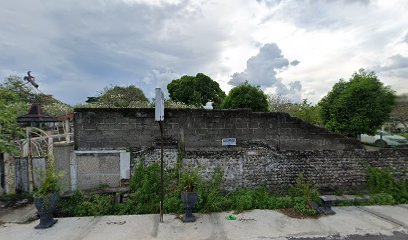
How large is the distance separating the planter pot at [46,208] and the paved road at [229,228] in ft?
0.52

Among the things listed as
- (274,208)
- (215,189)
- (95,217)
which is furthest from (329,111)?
(95,217)

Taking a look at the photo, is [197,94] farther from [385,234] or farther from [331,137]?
[385,234]

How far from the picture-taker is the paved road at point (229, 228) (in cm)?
452

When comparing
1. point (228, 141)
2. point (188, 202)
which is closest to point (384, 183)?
point (228, 141)

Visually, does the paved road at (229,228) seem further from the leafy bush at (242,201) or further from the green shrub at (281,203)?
the green shrub at (281,203)

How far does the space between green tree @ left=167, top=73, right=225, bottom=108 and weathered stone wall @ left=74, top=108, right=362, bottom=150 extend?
75.8 ft

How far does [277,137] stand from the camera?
6559 mm

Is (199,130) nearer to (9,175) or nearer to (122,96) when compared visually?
(9,175)

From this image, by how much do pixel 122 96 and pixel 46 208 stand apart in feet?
66.8

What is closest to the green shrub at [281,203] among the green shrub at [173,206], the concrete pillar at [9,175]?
the green shrub at [173,206]

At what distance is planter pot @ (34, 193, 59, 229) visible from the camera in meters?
4.79

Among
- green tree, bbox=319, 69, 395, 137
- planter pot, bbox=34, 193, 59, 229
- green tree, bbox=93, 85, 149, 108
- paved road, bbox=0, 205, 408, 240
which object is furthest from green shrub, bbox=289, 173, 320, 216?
green tree, bbox=93, 85, 149, 108

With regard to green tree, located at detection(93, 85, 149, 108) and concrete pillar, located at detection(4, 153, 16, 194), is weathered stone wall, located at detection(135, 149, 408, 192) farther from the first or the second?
green tree, located at detection(93, 85, 149, 108)

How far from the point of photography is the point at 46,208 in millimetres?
4848
